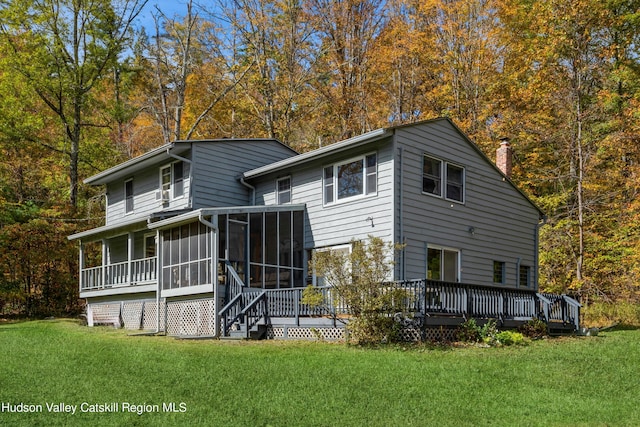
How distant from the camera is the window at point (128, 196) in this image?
79.3ft

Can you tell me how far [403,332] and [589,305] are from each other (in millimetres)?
12590

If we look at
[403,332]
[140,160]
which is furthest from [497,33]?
[403,332]

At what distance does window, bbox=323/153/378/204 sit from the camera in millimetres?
16656

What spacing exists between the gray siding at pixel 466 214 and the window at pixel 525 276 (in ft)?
0.61

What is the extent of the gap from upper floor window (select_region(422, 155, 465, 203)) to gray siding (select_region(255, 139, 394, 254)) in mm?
1339

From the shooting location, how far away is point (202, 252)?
1756cm

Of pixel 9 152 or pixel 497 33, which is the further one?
pixel 9 152

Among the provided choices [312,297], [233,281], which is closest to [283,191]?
[233,281]

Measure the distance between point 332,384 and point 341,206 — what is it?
878 cm

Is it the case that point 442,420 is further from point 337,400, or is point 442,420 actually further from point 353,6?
point 353,6

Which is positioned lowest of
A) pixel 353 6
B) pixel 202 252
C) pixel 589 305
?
pixel 589 305

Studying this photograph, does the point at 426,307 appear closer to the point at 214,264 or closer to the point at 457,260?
the point at 457,260

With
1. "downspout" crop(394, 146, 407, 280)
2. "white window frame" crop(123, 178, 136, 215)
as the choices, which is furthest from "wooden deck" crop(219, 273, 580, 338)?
"white window frame" crop(123, 178, 136, 215)

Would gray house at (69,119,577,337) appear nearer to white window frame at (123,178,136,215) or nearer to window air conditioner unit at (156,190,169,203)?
window air conditioner unit at (156,190,169,203)
